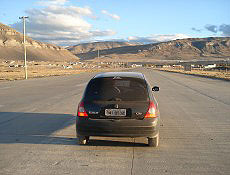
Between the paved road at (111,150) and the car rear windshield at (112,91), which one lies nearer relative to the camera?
the paved road at (111,150)

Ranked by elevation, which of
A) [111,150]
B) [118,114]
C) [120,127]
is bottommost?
[111,150]

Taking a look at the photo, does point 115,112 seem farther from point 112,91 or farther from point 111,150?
point 111,150

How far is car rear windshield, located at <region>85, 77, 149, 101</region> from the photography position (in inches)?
235

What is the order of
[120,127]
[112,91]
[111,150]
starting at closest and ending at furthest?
1. [120,127]
2. [111,150]
3. [112,91]

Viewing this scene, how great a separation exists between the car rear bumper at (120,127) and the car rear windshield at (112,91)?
46 centimetres

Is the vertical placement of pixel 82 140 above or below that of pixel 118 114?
below

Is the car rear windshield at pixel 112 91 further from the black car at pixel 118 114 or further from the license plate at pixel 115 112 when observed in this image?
the license plate at pixel 115 112

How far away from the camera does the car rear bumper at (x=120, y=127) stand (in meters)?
5.74

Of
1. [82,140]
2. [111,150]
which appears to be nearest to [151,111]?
[111,150]

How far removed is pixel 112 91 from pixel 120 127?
2.70ft

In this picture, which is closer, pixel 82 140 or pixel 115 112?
pixel 115 112

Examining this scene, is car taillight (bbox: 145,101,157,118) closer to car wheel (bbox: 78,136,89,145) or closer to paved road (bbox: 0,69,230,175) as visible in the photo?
paved road (bbox: 0,69,230,175)

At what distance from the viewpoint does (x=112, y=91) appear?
614cm

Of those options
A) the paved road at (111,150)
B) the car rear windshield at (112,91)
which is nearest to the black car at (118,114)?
the car rear windshield at (112,91)
